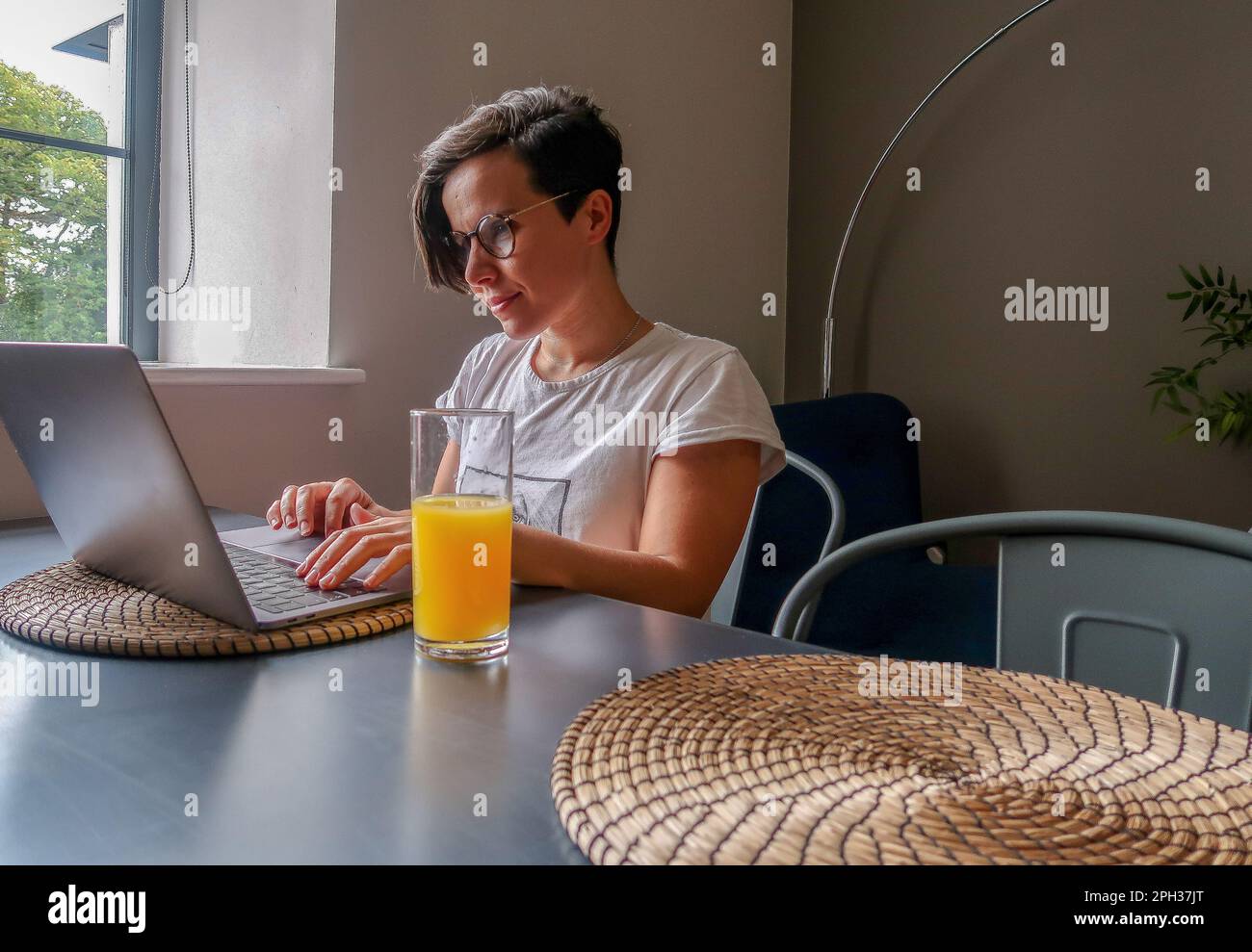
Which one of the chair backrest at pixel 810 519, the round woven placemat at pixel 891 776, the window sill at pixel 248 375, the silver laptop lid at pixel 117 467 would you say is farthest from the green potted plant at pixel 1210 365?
the silver laptop lid at pixel 117 467

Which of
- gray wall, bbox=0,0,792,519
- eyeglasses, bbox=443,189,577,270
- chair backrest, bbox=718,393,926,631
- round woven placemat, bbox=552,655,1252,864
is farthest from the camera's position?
chair backrest, bbox=718,393,926,631

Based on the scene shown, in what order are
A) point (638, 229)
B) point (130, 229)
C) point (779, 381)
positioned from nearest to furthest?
point (130, 229) → point (638, 229) → point (779, 381)

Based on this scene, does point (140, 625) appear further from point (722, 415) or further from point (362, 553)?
point (722, 415)

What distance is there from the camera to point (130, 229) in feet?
6.15

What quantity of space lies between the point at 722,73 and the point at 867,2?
1.72 ft

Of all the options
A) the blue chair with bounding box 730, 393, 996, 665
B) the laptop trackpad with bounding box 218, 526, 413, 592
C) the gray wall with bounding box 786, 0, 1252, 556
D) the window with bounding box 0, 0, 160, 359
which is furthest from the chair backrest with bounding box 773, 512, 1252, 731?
A: the gray wall with bounding box 786, 0, 1252, 556

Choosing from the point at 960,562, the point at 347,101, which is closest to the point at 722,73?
the point at 347,101

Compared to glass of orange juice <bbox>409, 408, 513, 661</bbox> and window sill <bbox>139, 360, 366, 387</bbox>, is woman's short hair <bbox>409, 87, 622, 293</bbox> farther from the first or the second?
glass of orange juice <bbox>409, 408, 513, 661</bbox>

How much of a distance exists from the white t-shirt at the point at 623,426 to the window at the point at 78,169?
953mm

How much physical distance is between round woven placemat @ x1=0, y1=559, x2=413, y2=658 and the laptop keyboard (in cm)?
4

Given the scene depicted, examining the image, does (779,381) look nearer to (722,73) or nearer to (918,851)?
(722,73)

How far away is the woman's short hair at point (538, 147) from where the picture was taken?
1307 mm

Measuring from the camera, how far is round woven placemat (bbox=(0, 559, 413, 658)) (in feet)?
2.28

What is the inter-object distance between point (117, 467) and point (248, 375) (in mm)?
964
